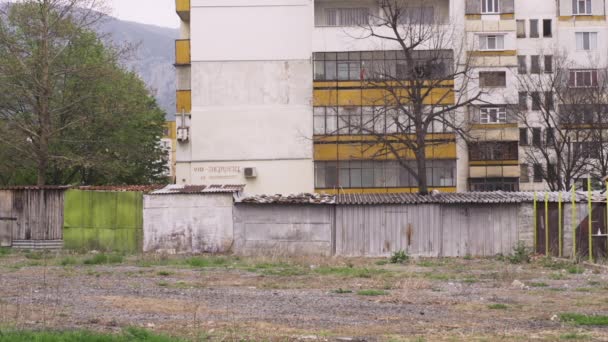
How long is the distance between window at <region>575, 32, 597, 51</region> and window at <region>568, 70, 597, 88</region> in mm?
2994

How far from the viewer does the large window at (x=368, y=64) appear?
171ft

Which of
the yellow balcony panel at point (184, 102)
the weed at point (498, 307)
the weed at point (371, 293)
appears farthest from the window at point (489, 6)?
the weed at point (498, 307)

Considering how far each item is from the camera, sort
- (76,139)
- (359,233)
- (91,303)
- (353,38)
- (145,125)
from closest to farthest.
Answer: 1. (91,303)
2. (359,233)
3. (76,139)
4. (353,38)
5. (145,125)

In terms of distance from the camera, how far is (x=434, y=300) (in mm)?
17297

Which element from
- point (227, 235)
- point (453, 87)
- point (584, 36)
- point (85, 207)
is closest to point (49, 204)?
point (85, 207)

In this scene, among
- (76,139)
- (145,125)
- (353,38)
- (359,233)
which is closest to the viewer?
(359,233)

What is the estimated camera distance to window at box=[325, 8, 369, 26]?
55.3 metres

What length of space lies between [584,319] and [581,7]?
185ft

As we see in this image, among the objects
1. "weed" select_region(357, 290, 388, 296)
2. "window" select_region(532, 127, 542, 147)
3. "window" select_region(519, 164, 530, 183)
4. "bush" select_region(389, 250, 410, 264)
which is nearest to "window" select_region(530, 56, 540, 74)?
"window" select_region(532, 127, 542, 147)

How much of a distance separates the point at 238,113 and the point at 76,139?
996cm

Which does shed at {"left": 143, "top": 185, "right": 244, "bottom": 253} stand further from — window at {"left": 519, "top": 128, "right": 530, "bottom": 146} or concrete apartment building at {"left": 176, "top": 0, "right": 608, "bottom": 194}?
window at {"left": 519, "top": 128, "right": 530, "bottom": 146}

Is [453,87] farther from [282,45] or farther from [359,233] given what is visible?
[359,233]

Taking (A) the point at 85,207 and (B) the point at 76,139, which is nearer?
(A) the point at 85,207

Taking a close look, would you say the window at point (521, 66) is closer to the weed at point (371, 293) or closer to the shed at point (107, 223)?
the shed at point (107, 223)
